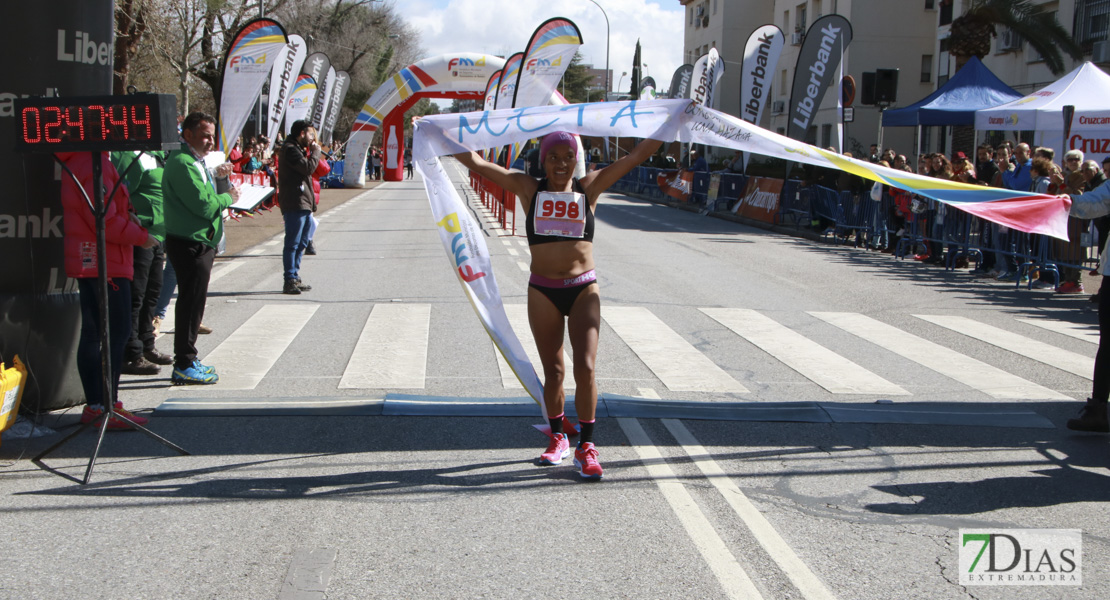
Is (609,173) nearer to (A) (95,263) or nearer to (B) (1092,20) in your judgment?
(A) (95,263)

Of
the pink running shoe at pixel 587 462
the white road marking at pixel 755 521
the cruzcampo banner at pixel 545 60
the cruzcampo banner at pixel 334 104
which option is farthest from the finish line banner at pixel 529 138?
the cruzcampo banner at pixel 334 104

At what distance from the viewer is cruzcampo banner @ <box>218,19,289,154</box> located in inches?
650

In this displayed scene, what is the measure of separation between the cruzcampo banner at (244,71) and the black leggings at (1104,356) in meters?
13.5

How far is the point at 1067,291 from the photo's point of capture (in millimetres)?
12891

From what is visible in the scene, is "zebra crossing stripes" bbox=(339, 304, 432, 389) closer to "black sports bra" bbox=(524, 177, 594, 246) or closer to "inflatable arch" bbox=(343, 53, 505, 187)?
"black sports bra" bbox=(524, 177, 594, 246)

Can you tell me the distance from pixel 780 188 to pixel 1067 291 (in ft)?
39.3

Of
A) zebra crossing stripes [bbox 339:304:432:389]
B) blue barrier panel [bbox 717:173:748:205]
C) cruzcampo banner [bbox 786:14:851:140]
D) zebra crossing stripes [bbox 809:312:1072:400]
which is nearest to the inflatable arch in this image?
blue barrier panel [bbox 717:173:748:205]

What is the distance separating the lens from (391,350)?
330 inches

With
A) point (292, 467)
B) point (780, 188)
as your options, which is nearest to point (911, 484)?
point (292, 467)

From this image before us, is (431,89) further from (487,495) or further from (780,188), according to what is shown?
(487,495)

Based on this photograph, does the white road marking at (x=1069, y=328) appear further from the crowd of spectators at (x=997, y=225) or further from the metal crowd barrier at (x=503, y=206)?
the metal crowd barrier at (x=503, y=206)

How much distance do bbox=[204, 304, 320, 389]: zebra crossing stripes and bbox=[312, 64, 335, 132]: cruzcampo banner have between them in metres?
24.2

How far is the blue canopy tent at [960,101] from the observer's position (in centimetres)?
2033

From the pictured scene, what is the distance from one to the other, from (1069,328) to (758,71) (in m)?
15.3
